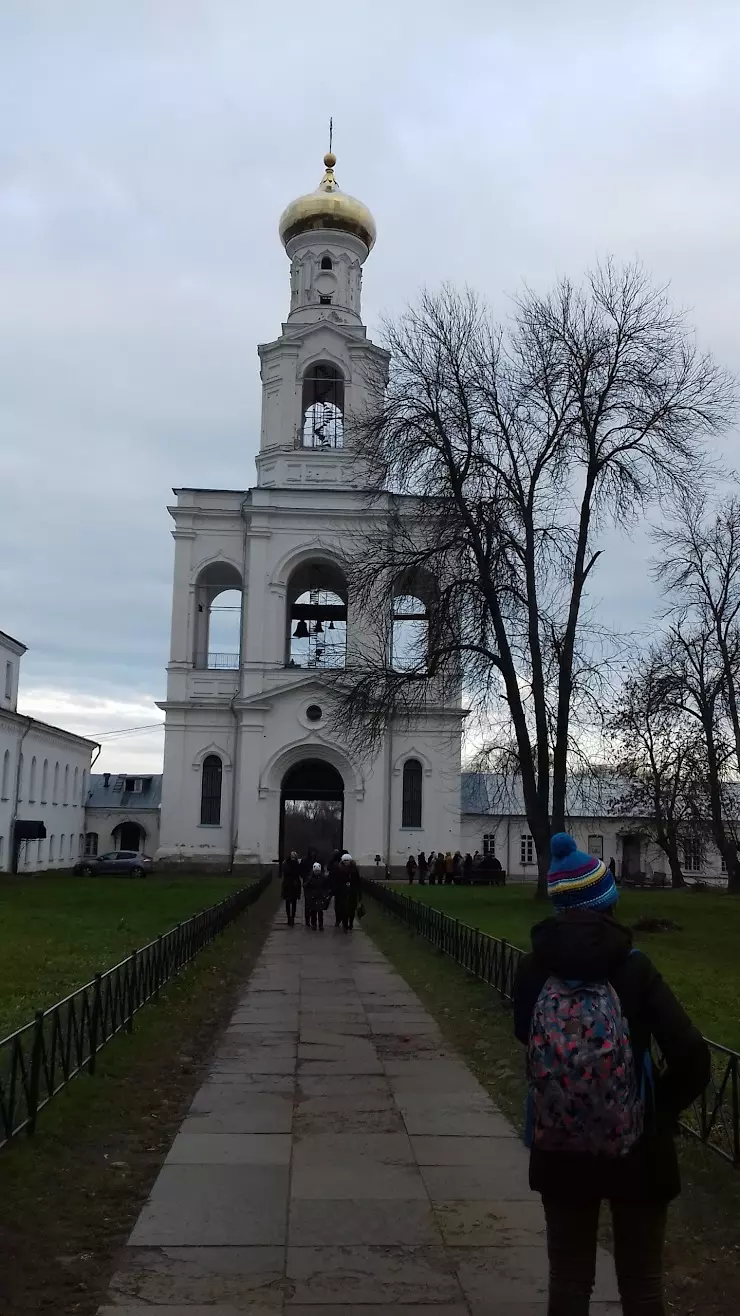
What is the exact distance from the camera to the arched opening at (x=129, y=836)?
5985cm

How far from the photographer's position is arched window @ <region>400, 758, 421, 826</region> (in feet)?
137

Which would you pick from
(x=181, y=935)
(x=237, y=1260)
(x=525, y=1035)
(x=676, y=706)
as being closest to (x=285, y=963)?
(x=181, y=935)

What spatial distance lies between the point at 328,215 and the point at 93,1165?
1643 inches

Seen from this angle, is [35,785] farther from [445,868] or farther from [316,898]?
[316,898]

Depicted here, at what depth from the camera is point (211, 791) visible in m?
41.6

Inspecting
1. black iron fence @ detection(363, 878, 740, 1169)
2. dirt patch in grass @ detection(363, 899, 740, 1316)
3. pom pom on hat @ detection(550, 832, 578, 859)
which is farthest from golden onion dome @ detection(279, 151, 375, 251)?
pom pom on hat @ detection(550, 832, 578, 859)

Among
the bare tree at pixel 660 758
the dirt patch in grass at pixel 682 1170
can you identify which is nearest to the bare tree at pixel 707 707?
the bare tree at pixel 660 758

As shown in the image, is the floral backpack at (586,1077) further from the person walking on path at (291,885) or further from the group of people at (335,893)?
the person walking on path at (291,885)

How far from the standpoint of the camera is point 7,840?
4212cm

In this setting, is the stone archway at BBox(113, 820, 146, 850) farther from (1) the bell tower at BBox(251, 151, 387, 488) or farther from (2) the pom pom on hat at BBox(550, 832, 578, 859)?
(2) the pom pom on hat at BBox(550, 832, 578, 859)

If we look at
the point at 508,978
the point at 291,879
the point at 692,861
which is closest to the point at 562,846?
the point at 508,978

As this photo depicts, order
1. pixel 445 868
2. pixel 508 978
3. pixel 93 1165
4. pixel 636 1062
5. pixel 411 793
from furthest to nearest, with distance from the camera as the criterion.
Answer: pixel 411 793 → pixel 445 868 → pixel 508 978 → pixel 93 1165 → pixel 636 1062

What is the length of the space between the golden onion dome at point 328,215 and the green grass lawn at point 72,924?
79.9ft

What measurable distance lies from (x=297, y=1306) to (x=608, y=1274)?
1.40 metres
